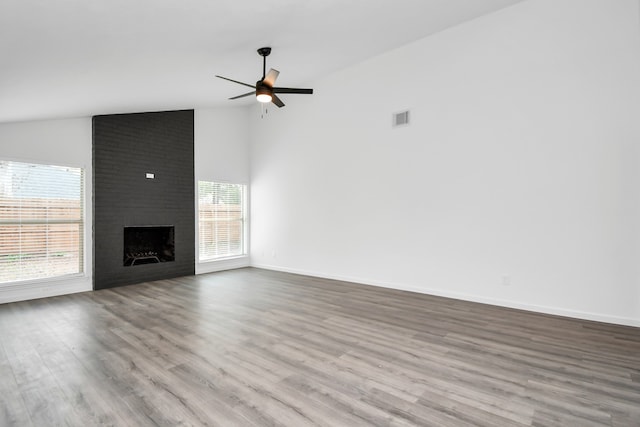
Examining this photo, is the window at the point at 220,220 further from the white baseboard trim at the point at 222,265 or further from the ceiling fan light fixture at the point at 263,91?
the ceiling fan light fixture at the point at 263,91

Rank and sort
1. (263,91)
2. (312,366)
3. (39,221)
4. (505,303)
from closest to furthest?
(312,366) → (263,91) → (505,303) → (39,221)

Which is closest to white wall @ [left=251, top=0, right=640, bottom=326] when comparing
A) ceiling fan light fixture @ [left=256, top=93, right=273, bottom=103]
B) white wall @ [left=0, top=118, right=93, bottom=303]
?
ceiling fan light fixture @ [left=256, top=93, right=273, bottom=103]

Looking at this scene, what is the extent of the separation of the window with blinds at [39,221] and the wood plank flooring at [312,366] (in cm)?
67

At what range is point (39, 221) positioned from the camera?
16.4 feet

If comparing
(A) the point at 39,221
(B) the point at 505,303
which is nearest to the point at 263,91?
(A) the point at 39,221

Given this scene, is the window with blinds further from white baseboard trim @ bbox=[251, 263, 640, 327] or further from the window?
white baseboard trim @ bbox=[251, 263, 640, 327]

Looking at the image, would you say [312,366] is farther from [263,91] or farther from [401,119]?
[401,119]

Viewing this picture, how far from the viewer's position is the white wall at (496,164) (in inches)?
146

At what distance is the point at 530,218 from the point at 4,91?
20.1 feet

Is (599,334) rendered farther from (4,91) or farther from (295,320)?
(4,91)

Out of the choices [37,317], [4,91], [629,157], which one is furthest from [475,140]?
[37,317]

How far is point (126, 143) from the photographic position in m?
5.87

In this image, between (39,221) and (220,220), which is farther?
(220,220)

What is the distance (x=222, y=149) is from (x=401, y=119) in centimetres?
404
